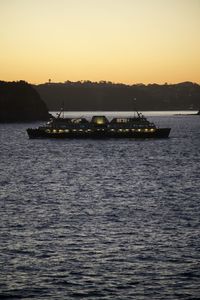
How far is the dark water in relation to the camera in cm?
3278

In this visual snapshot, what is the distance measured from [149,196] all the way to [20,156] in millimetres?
75139

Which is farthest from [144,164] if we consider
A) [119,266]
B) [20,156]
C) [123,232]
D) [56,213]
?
[119,266]

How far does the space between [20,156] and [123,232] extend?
94.6m

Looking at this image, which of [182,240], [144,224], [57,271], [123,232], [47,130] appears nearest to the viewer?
[57,271]

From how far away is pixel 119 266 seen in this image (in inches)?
1436

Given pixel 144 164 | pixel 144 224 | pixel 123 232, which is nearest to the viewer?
pixel 123 232

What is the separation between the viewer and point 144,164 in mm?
114250

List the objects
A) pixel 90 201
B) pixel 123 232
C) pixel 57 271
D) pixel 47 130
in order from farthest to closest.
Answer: pixel 47 130, pixel 90 201, pixel 123 232, pixel 57 271

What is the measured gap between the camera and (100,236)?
1764 inches

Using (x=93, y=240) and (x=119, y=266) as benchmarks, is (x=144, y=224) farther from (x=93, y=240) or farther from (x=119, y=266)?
(x=119, y=266)

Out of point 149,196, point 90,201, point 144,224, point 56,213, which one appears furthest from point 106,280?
point 149,196

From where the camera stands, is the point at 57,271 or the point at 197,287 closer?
the point at 197,287

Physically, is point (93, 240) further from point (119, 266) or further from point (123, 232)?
point (119, 266)

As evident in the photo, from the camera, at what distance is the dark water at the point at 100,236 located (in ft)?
108
